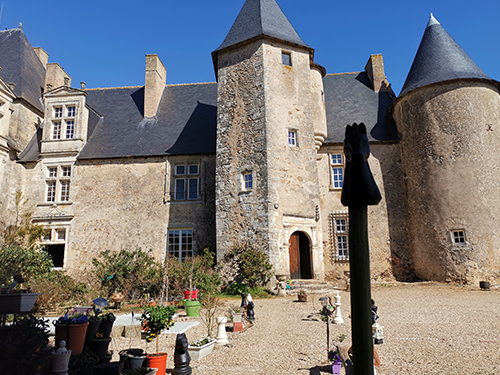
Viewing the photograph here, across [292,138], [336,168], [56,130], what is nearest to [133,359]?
[292,138]

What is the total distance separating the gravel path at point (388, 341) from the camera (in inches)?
183

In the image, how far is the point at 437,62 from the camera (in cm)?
1506

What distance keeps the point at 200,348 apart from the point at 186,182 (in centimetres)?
1054

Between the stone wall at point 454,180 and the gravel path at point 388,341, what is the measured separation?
3657 millimetres

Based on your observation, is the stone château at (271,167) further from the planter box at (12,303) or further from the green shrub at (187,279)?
the planter box at (12,303)

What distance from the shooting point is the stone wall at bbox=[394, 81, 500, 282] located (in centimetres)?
1298

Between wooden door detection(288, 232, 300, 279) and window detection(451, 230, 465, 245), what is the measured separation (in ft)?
17.8

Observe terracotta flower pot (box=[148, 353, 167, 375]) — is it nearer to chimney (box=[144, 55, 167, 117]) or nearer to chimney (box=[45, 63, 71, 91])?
chimney (box=[144, 55, 167, 117])

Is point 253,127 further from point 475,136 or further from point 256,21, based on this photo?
point 475,136

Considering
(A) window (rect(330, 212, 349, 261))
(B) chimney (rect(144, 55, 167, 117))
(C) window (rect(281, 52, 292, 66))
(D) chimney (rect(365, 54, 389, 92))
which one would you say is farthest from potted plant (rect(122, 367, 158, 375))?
(D) chimney (rect(365, 54, 389, 92))

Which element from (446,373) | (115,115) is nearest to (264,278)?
(446,373)

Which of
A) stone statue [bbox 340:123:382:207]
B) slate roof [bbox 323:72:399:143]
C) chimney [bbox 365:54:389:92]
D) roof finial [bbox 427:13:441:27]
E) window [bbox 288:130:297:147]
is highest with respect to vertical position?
roof finial [bbox 427:13:441:27]

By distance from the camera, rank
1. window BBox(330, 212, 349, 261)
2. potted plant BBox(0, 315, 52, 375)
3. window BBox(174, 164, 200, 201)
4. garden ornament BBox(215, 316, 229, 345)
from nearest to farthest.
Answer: potted plant BBox(0, 315, 52, 375)
garden ornament BBox(215, 316, 229, 345)
window BBox(330, 212, 349, 261)
window BBox(174, 164, 200, 201)

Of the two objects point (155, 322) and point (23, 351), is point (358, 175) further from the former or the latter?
point (155, 322)
